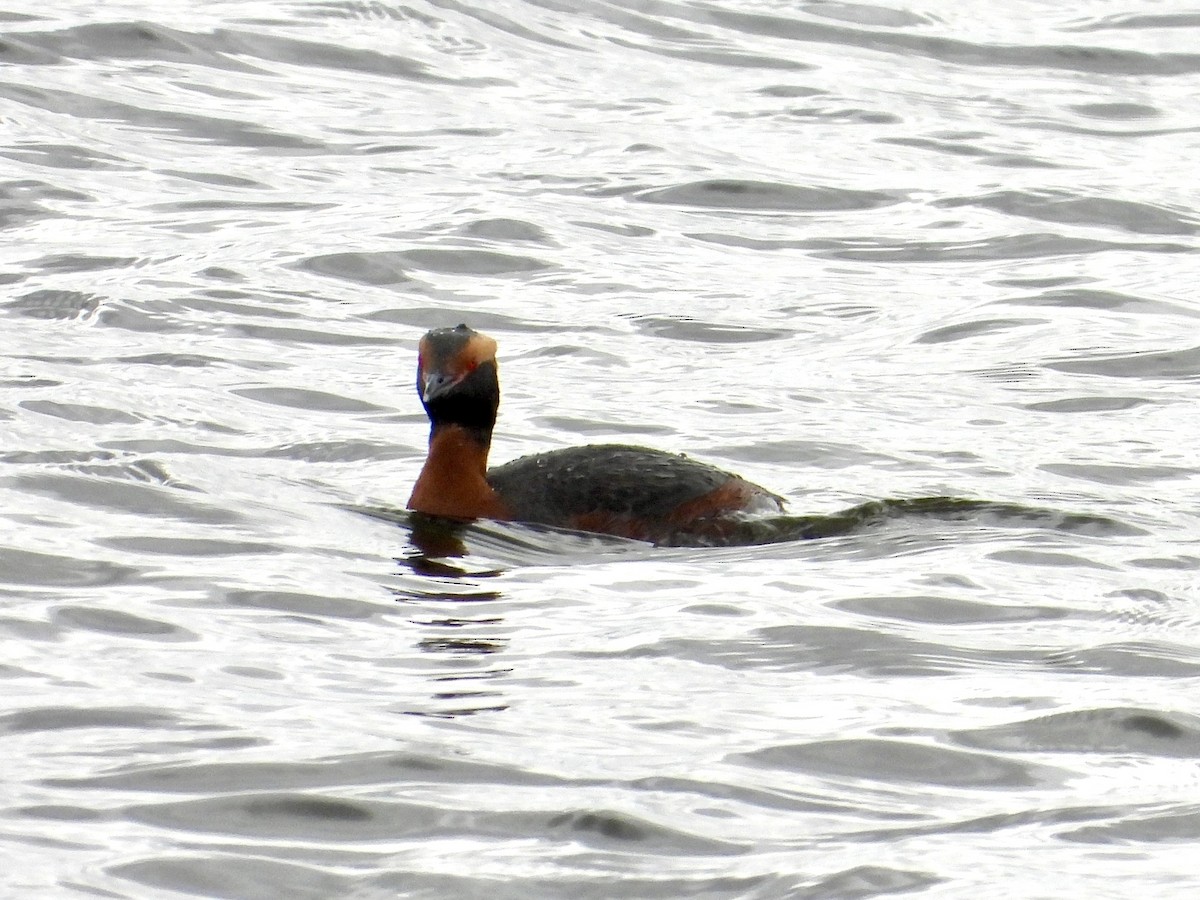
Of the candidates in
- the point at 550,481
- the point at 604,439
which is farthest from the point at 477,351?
the point at 604,439

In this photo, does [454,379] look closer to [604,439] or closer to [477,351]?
[477,351]

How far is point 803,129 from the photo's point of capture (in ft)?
72.3

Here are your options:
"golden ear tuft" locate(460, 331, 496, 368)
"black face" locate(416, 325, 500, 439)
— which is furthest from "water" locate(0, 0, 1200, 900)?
"golden ear tuft" locate(460, 331, 496, 368)

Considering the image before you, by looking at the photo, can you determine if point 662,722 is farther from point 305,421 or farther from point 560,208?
point 560,208

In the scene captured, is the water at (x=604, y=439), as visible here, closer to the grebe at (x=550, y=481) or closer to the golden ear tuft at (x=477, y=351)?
the grebe at (x=550, y=481)

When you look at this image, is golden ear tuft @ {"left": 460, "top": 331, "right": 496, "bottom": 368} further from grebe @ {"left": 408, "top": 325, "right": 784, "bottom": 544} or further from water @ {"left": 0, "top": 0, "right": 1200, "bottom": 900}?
water @ {"left": 0, "top": 0, "right": 1200, "bottom": 900}

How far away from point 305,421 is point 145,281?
3498 millimetres

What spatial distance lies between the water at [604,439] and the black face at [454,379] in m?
0.62

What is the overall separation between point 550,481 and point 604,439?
229 centimetres

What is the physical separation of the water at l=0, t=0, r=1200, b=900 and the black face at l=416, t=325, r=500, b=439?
0.62 meters

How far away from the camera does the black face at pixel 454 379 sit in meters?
11.4

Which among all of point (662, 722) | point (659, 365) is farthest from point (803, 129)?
point (662, 722)

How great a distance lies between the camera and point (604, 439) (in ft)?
44.2

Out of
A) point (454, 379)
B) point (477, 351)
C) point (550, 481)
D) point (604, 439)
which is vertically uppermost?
point (477, 351)
